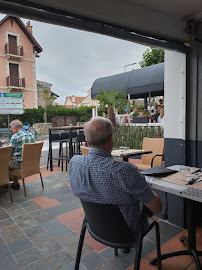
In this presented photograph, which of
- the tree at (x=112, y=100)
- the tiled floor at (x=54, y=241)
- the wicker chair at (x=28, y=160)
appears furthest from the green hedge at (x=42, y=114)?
the tiled floor at (x=54, y=241)

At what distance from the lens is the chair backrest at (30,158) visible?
3.48 metres

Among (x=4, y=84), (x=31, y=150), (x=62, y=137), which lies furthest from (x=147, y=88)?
(x=4, y=84)

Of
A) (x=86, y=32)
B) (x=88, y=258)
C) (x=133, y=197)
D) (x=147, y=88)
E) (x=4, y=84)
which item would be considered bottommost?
(x=88, y=258)

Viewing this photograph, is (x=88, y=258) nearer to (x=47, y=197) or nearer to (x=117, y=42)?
(x=47, y=197)

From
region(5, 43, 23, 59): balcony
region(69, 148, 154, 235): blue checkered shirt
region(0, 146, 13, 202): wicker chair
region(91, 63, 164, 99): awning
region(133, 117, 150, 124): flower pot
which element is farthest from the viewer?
region(5, 43, 23, 59): balcony

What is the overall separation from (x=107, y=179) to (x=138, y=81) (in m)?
8.47

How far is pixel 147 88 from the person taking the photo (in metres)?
8.77

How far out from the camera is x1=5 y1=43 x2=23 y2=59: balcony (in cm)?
2100

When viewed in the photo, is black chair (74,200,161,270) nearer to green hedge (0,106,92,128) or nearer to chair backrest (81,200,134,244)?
chair backrest (81,200,134,244)

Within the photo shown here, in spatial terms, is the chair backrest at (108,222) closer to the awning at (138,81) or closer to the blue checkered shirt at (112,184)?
the blue checkered shirt at (112,184)

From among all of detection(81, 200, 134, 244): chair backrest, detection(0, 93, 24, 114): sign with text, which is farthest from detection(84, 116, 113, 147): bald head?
detection(0, 93, 24, 114): sign with text

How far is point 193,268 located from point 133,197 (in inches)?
43.8

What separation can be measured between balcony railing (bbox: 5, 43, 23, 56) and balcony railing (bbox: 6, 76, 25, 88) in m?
2.50

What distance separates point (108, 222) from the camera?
1.30 meters
